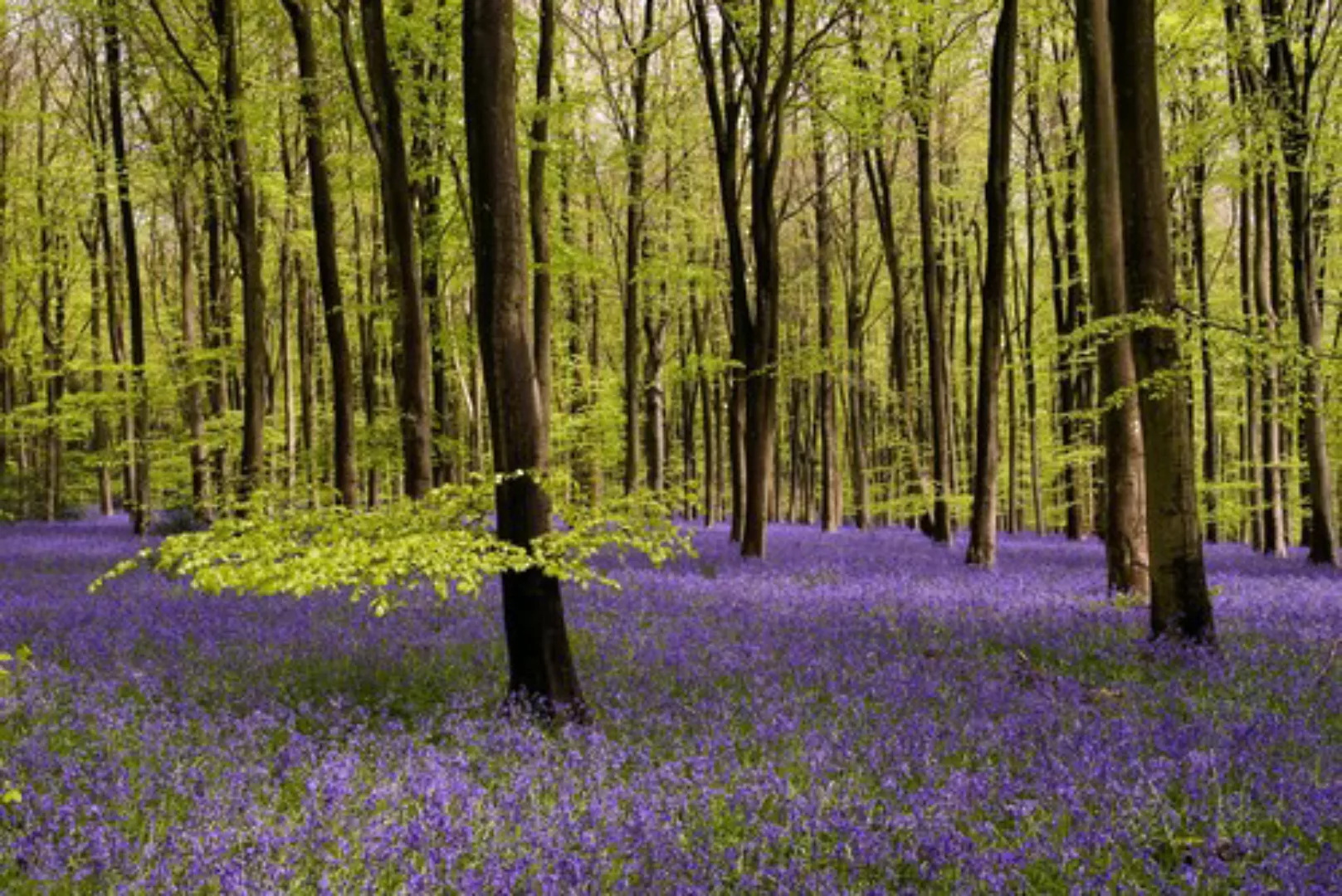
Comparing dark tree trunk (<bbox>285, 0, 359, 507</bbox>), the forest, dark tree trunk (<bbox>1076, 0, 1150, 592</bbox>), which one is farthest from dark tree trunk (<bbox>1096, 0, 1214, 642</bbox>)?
dark tree trunk (<bbox>285, 0, 359, 507</bbox>)

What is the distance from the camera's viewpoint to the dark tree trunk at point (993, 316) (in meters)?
15.0

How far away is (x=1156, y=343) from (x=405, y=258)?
9292 mm

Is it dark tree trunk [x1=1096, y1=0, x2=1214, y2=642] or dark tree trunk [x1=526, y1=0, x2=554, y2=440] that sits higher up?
dark tree trunk [x1=526, y1=0, x2=554, y2=440]

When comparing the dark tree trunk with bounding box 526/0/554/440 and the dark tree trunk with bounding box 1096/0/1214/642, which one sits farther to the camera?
the dark tree trunk with bounding box 526/0/554/440

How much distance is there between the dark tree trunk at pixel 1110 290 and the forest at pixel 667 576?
0.06 meters

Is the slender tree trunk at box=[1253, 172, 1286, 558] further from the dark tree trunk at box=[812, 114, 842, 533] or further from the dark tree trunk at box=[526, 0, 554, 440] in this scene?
the dark tree trunk at box=[526, 0, 554, 440]

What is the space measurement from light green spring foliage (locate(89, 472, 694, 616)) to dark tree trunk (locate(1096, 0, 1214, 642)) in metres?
4.61

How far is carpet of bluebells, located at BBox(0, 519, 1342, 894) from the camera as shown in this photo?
409 centimetres

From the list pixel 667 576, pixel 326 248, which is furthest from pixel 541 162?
pixel 667 576

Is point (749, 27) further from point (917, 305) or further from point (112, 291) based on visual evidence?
point (917, 305)

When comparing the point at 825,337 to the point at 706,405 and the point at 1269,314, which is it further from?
the point at 1269,314

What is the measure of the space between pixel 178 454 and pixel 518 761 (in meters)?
30.9

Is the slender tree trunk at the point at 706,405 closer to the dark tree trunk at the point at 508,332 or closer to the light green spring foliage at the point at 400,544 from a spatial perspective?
the dark tree trunk at the point at 508,332

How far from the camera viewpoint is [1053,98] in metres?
25.0
